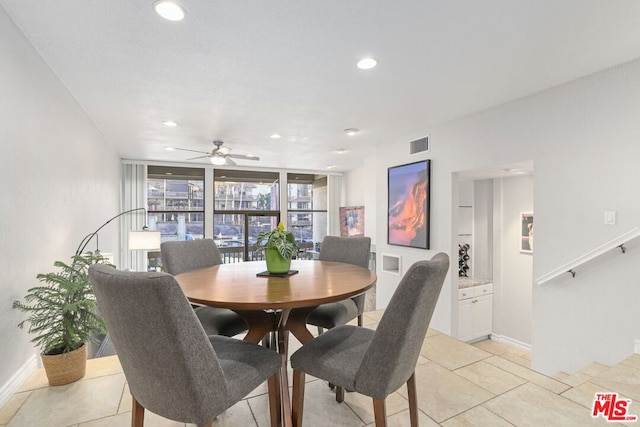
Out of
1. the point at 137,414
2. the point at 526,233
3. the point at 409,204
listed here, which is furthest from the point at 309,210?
the point at 137,414

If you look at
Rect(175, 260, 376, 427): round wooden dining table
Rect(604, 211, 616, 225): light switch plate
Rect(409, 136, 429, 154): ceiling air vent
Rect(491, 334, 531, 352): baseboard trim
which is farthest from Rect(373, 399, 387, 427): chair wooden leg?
Rect(491, 334, 531, 352): baseboard trim

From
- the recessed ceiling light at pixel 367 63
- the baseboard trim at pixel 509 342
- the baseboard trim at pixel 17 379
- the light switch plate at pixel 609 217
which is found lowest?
the baseboard trim at pixel 509 342

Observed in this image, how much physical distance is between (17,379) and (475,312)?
4.80 meters

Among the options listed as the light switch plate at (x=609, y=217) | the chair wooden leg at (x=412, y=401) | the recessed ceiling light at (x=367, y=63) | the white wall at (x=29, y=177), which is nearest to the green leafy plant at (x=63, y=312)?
the white wall at (x=29, y=177)

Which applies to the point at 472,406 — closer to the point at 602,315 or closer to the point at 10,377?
the point at 602,315

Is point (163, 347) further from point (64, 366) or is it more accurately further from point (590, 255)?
point (590, 255)

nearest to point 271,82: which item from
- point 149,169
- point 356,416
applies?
point 356,416

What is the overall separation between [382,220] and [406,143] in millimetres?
1170

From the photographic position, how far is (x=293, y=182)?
7551mm

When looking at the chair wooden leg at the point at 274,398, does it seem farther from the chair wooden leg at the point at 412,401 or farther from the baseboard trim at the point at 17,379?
the baseboard trim at the point at 17,379

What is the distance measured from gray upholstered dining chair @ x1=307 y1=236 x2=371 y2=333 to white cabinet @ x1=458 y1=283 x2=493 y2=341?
230 centimetres

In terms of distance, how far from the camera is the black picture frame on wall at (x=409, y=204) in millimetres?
3914

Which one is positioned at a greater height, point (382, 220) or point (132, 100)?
point (132, 100)

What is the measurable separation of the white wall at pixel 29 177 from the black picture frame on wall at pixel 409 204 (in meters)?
3.66
